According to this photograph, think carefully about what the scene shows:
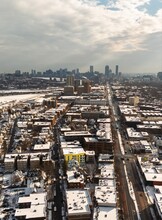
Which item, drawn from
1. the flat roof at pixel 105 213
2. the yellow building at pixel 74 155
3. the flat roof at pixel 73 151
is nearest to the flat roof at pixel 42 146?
the flat roof at pixel 73 151

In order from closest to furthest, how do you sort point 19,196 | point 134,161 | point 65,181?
point 19,196, point 65,181, point 134,161

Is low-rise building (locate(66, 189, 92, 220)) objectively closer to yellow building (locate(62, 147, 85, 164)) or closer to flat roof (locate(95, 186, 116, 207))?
flat roof (locate(95, 186, 116, 207))

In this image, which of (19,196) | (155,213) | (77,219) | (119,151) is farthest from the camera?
(119,151)

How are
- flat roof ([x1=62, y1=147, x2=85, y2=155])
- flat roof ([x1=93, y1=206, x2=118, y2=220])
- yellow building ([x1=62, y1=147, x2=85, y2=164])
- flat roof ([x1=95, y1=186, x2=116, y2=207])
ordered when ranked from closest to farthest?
flat roof ([x1=93, y1=206, x2=118, y2=220]) < flat roof ([x1=95, y1=186, x2=116, y2=207]) < yellow building ([x1=62, y1=147, x2=85, y2=164]) < flat roof ([x1=62, y1=147, x2=85, y2=155])

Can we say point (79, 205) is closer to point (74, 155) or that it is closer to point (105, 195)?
point (105, 195)

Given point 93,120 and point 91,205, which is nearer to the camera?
point 91,205

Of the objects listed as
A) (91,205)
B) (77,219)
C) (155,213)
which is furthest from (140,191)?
(77,219)

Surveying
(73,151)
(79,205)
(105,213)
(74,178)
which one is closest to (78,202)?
(79,205)

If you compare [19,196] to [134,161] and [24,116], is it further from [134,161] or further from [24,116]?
[24,116]

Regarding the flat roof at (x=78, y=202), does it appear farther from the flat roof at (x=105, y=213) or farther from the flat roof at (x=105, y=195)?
the flat roof at (x=105, y=195)

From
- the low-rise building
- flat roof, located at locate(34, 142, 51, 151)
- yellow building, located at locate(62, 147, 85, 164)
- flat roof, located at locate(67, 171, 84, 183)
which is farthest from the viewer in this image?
flat roof, located at locate(34, 142, 51, 151)

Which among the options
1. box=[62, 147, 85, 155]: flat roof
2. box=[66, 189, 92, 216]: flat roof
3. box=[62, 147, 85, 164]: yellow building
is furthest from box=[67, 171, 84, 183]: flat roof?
box=[62, 147, 85, 155]: flat roof
